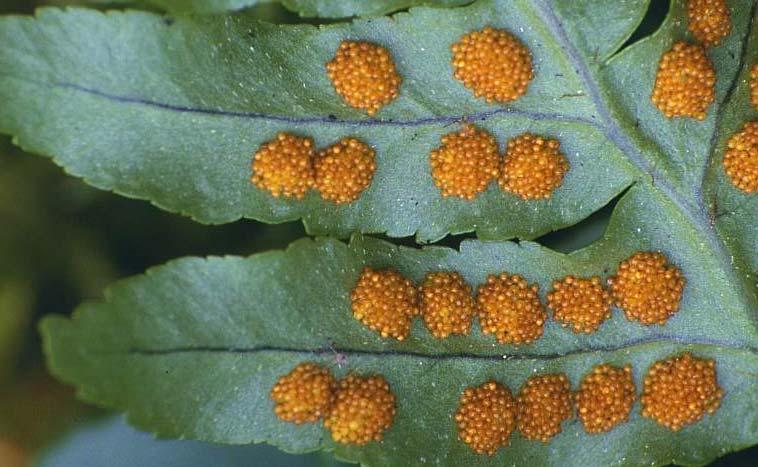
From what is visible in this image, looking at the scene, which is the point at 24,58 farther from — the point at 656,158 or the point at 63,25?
the point at 656,158

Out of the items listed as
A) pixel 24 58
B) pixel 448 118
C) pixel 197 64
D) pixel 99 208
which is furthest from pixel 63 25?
pixel 448 118

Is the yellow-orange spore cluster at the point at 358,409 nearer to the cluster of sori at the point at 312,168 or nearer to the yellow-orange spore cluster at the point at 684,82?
the cluster of sori at the point at 312,168

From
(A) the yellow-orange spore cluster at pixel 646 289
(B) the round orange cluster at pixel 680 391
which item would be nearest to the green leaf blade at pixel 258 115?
(A) the yellow-orange spore cluster at pixel 646 289

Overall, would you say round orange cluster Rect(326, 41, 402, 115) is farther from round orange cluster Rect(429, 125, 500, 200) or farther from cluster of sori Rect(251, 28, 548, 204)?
round orange cluster Rect(429, 125, 500, 200)

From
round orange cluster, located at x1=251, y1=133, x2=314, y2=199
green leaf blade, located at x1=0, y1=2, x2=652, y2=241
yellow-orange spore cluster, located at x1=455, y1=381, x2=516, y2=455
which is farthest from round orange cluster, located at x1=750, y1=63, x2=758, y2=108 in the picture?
round orange cluster, located at x1=251, y1=133, x2=314, y2=199

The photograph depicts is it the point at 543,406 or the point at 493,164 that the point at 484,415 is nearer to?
the point at 543,406
